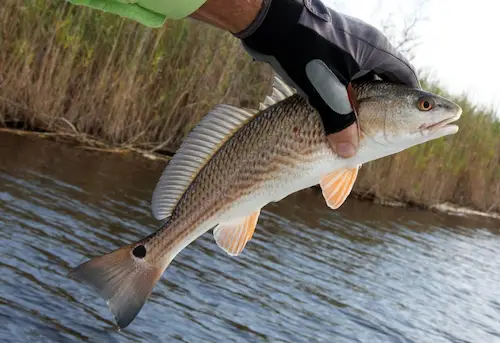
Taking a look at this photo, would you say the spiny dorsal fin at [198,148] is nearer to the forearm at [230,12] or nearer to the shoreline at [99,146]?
the forearm at [230,12]

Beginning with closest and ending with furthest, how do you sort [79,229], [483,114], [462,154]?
1. [79,229]
2. [462,154]
3. [483,114]

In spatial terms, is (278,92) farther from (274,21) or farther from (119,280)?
(119,280)

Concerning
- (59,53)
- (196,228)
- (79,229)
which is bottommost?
(79,229)

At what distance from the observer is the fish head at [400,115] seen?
195 cm

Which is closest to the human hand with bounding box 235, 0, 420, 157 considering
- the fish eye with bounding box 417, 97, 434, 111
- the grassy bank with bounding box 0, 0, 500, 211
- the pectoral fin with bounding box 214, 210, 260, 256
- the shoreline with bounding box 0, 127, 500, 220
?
the fish eye with bounding box 417, 97, 434, 111

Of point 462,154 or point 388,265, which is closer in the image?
point 388,265

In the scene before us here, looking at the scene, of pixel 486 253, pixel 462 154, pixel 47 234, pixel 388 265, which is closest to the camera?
pixel 47 234

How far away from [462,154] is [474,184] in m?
1.17

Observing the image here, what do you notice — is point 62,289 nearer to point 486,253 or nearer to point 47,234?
point 47,234

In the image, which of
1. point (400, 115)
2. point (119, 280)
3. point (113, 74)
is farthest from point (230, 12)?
point (113, 74)

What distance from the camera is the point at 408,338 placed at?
618cm

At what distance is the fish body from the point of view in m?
1.94

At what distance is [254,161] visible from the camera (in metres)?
1.99

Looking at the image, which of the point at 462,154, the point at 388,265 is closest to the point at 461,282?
the point at 388,265
